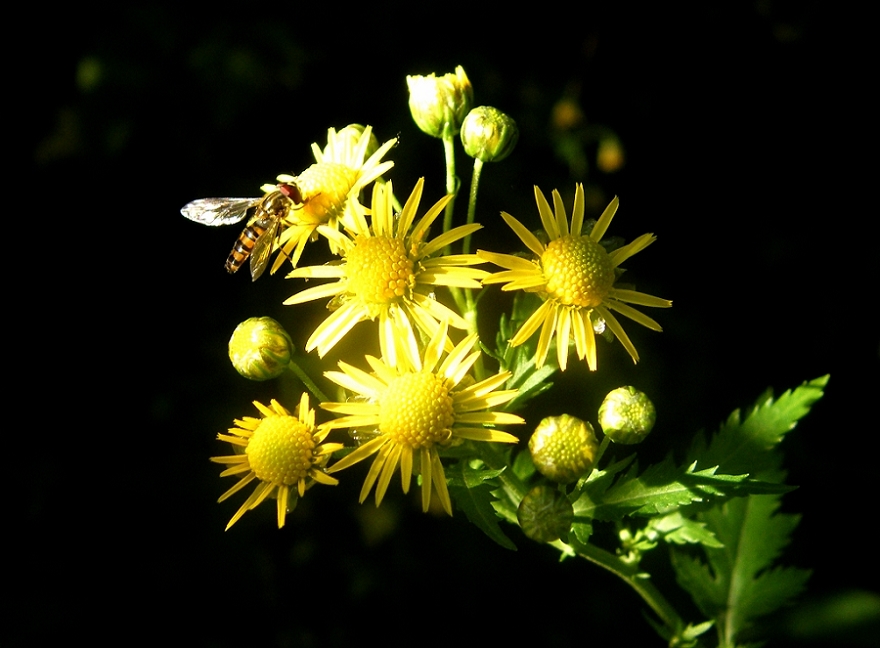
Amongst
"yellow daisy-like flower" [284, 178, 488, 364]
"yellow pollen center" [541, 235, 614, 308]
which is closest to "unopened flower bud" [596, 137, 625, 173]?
"yellow pollen center" [541, 235, 614, 308]

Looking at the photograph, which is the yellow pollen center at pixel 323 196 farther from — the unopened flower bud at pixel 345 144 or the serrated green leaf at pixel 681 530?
the serrated green leaf at pixel 681 530

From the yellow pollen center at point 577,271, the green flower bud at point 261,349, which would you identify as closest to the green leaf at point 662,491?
the yellow pollen center at point 577,271

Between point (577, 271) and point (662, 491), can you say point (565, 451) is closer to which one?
point (662, 491)

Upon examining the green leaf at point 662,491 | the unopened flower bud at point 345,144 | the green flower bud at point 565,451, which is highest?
the unopened flower bud at point 345,144

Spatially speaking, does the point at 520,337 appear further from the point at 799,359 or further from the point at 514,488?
the point at 799,359

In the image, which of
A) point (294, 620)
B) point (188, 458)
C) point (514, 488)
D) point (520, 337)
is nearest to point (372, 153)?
point (520, 337)

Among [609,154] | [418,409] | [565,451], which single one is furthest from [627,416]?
[609,154]

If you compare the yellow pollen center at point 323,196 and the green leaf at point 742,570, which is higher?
the yellow pollen center at point 323,196

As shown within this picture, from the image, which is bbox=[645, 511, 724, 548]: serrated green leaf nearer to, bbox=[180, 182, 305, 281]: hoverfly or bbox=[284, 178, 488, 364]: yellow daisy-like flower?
bbox=[284, 178, 488, 364]: yellow daisy-like flower
